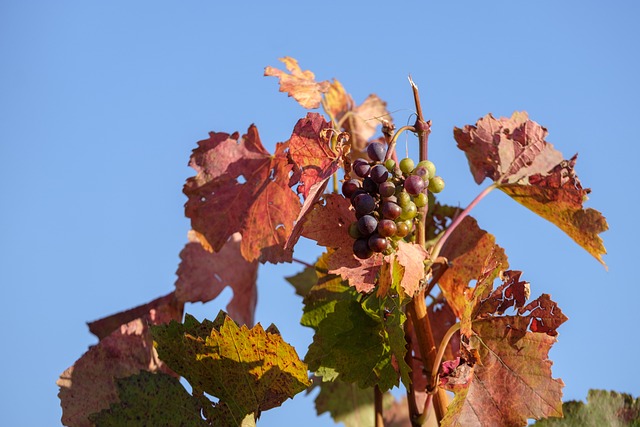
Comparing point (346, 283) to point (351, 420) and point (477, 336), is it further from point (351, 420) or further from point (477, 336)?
point (351, 420)

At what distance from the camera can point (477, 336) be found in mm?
1021

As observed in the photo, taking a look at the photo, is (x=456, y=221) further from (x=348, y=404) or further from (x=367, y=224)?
(x=348, y=404)

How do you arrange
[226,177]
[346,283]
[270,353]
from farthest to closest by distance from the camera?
[226,177]
[346,283]
[270,353]

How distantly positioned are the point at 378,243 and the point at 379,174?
3.2 inches

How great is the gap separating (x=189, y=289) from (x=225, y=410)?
42 centimetres

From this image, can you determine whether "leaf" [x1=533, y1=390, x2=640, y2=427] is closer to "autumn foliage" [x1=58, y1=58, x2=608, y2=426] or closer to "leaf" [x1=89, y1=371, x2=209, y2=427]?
"autumn foliage" [x1=58, y1=58, x2=608, y2=426]

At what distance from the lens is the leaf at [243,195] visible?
3.95ft

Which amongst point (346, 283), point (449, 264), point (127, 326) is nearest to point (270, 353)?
point (346, 283)

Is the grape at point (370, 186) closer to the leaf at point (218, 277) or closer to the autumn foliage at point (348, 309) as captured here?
the autumn foliage at point (348, 309)

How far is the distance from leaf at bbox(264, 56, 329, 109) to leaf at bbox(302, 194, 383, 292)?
21cm

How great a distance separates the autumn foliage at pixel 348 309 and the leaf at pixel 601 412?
17cm

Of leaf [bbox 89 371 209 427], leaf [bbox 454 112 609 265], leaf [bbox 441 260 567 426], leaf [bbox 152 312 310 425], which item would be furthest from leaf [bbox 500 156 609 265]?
leaf [bbox 89 371 209 427]

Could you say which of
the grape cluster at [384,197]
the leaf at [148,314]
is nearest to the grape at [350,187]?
the grape cluster at [384,197]

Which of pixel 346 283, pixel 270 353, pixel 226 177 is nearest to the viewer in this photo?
pixel 270 353
